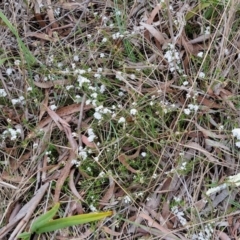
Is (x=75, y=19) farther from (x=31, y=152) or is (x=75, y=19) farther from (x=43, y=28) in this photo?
(x=31, y=152)

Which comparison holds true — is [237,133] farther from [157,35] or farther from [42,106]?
[42,106]

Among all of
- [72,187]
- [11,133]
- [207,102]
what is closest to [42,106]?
[11,133]

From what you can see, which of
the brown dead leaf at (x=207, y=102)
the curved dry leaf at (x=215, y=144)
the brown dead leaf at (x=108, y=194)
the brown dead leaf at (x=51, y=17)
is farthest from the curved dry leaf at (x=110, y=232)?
the brown dead leaf at (x=51, y=17)

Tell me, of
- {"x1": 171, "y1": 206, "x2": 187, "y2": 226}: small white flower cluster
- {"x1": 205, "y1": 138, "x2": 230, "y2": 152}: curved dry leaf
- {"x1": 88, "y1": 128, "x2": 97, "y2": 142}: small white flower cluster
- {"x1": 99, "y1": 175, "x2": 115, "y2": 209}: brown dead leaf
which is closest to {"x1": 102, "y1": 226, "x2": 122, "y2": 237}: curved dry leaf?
{"x1": 99, "y1": 175, "x2": 115, "y2": 209}: brown dead leaf

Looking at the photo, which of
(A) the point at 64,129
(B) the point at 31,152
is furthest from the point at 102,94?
(B) the point at 31,152

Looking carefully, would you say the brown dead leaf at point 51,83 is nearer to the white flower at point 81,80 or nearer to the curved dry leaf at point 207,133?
the white flower at point 81,80

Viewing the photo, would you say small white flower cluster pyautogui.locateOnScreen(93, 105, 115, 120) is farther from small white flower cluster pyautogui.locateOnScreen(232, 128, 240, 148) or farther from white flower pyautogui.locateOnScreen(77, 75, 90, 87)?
small white flower cluster pyautogui.locateOnScreen(232, 128, 240, 148)
